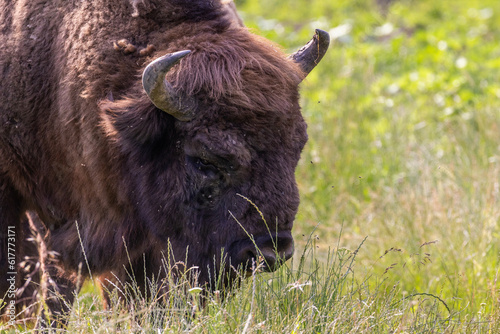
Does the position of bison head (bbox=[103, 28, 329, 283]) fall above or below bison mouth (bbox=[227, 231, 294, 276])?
above

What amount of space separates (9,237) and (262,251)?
1.69 meters

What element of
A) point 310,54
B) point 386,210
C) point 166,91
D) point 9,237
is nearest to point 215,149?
point 166,91

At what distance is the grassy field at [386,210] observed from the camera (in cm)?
297

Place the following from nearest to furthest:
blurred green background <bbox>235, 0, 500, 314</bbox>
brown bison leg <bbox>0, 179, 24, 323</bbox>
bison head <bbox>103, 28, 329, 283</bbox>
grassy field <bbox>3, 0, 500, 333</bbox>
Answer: grassy field <bbox>3, 0, 500, 333</bbox>, bison head <bbox>103, 28, 329, 283</bbox>, brown bison leg <bbox>0, 179, 24, 323</bbox>, blurred green background <bbox>235, 0, 500, 314</bbox>

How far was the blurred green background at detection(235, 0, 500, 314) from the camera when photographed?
14.4 ft

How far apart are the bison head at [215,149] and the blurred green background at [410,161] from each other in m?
0.50

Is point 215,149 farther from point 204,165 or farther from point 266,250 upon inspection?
point 266,250

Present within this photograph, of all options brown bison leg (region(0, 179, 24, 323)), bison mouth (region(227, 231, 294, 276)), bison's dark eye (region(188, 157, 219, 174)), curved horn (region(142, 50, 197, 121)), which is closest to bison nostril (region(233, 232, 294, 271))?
bison mouth (region(227, 231, 294, 276))

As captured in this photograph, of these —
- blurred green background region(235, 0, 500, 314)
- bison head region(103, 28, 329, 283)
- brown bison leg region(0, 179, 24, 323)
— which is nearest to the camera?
bison head region(103, 28, 329, 283)

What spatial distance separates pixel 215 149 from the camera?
314 cm

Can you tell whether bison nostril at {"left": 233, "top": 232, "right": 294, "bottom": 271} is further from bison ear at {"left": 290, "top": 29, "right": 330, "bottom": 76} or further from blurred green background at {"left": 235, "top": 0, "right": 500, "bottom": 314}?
bison ear at {"left": 290, "top": 29, "right": 330, "bottom": 76}

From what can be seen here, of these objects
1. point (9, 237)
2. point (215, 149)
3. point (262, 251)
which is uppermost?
point (215, 149)

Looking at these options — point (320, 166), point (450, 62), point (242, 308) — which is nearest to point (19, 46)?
point (242, 308)

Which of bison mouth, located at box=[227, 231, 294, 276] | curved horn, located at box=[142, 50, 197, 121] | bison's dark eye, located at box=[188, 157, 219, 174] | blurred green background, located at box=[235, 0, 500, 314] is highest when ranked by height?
curved horn, located at box=[142, 50, 197, 121]
